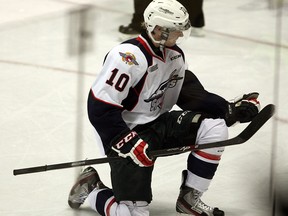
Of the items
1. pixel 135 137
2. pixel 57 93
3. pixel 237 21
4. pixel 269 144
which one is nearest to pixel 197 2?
pixel 237 21

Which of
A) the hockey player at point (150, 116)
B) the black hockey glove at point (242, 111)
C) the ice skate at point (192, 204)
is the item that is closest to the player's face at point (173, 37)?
the hockey player at point (150, 116)

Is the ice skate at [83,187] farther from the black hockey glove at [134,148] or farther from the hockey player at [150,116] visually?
the black hockey glove at [134,148]

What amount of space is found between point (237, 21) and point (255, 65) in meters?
0.69

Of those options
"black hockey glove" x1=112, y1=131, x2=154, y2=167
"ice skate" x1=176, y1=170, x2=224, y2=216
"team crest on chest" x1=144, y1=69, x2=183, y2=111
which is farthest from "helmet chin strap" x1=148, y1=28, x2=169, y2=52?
"ice skate" x1=176, y1=170, x2=224, y2=216

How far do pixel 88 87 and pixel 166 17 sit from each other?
1.33m

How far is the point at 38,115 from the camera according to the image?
357cm

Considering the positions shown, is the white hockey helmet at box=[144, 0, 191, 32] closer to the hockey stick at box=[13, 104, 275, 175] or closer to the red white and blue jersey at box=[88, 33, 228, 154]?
the red white and blue jersey at box=[88, 33, 228, 154]

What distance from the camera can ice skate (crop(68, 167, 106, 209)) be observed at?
2.83 meters

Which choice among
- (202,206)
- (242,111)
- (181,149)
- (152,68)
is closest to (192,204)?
(202,206)

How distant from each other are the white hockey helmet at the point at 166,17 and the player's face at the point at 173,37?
14 millimetres

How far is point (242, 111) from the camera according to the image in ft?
9.21

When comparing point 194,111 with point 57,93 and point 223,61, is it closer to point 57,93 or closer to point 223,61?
point 57,93

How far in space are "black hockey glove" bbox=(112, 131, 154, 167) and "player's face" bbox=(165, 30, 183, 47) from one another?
301 millimetres

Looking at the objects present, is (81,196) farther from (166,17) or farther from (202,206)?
(166,17)
